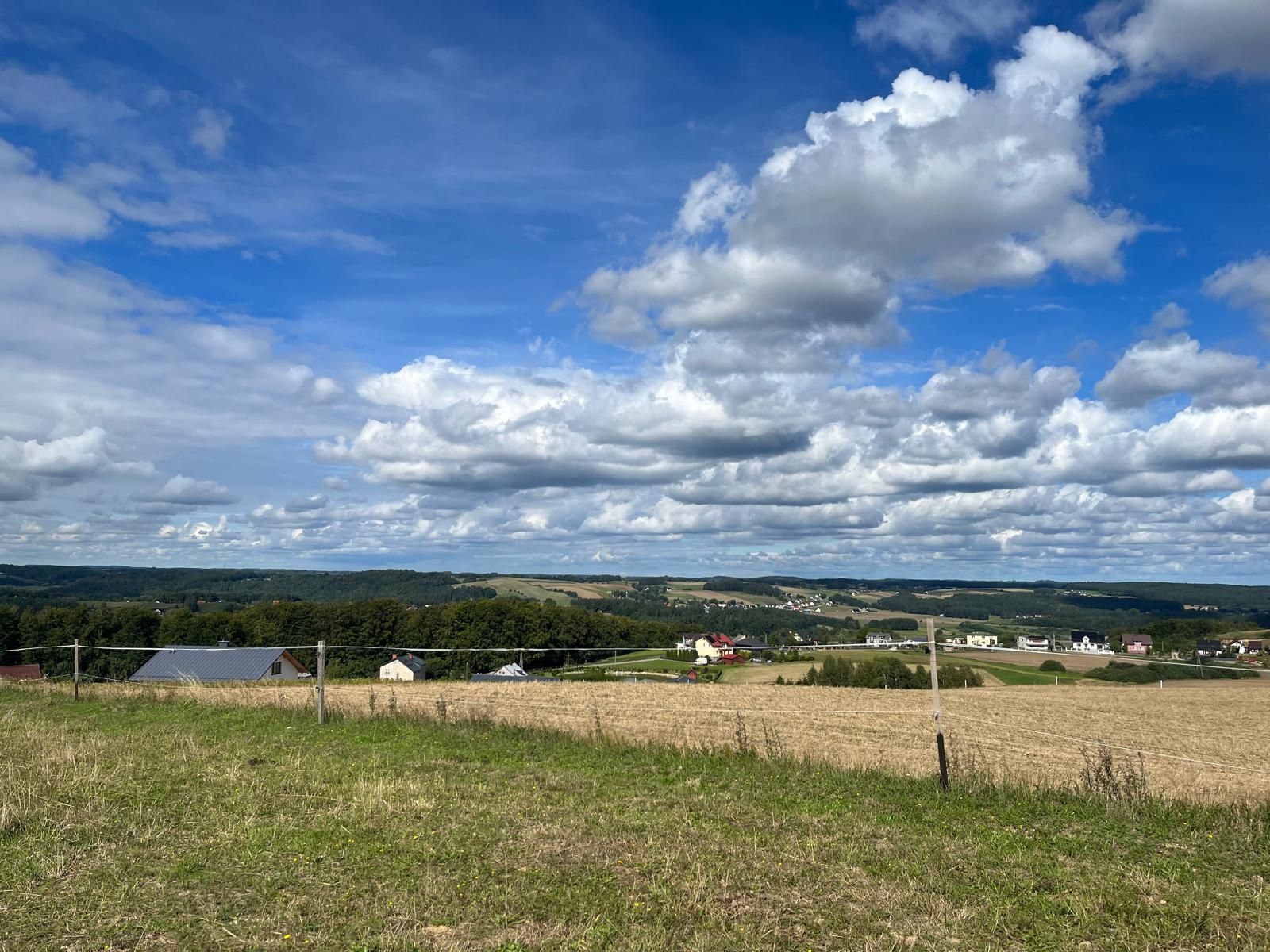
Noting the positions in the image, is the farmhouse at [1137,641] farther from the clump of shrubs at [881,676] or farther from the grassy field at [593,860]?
the grassy field at [593,860]

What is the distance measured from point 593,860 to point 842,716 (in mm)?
23629

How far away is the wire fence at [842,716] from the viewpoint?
53.9 feet

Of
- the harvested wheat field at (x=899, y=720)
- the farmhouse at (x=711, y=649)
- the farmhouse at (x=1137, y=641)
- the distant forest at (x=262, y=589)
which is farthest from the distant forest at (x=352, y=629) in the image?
the distant forest at (x=262, y=589)

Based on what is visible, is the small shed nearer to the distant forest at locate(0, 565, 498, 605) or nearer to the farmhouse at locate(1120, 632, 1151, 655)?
the farmhouse at locate(1120, 632, 1151, 655)

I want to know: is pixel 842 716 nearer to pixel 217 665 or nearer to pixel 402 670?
pixel 217 665

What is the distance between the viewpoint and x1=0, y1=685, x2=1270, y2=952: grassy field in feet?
19.4

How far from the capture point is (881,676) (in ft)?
167

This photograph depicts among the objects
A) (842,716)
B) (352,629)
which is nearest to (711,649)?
(352,629)

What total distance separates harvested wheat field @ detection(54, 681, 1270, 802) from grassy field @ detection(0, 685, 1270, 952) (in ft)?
9.78

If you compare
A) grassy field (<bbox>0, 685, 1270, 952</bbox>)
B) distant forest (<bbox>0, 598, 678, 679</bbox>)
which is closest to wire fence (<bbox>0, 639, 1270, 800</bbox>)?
grassy field (<bbox>0, 685, 1270, 952</bbox>)

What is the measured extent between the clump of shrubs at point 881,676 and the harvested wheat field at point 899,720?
269 inches

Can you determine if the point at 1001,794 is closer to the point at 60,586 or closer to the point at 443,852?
the point at 443,852

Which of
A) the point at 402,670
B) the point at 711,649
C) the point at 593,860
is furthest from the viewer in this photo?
the point at 711,649

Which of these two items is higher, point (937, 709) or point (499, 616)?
point (937, 709)
